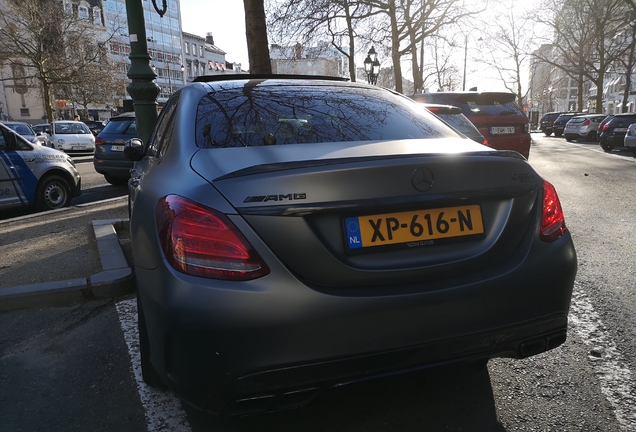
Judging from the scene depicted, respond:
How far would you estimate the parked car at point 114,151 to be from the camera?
11.6 m

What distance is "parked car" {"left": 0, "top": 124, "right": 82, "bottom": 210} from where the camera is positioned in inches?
308

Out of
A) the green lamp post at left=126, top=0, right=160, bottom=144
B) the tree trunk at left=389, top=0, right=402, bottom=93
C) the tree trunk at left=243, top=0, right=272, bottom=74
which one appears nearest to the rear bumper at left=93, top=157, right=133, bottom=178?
the tree trunk at left=243, top=0, right=272, bottom=74

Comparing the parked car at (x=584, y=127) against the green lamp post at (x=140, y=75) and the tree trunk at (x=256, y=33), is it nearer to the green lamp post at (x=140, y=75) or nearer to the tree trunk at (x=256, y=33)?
the tree trunk at (x=256, y=33)

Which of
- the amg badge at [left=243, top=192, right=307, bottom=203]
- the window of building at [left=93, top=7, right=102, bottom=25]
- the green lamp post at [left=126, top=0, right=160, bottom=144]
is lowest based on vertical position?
the amg badge at [left=243, top=192, right=307, bottom=203]

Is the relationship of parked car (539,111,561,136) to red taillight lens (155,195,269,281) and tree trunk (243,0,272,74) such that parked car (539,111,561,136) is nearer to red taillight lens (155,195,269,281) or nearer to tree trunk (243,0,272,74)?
tree trunk (243,0,272,74)

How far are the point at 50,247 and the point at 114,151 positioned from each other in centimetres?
686

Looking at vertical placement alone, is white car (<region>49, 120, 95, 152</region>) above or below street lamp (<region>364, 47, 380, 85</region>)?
below

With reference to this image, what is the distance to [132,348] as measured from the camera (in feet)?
10.4

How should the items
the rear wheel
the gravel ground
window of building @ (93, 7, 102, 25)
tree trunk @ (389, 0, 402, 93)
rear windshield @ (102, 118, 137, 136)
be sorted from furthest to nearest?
window of building @ (93, 7, 102, 25) < tree trunk @ (389, 0, 402, 93) < the rear wheel < rear windshield @ (102, 118, 137, 136) < the gravel ground

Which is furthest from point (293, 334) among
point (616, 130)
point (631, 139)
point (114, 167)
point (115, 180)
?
point (616, 130)

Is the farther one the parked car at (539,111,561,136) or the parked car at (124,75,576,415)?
the parked car at (539,111,561,136)

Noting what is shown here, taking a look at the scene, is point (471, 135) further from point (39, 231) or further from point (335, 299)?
point (335, 299)

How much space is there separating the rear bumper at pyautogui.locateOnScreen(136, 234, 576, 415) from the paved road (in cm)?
15

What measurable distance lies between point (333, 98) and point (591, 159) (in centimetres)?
1591
